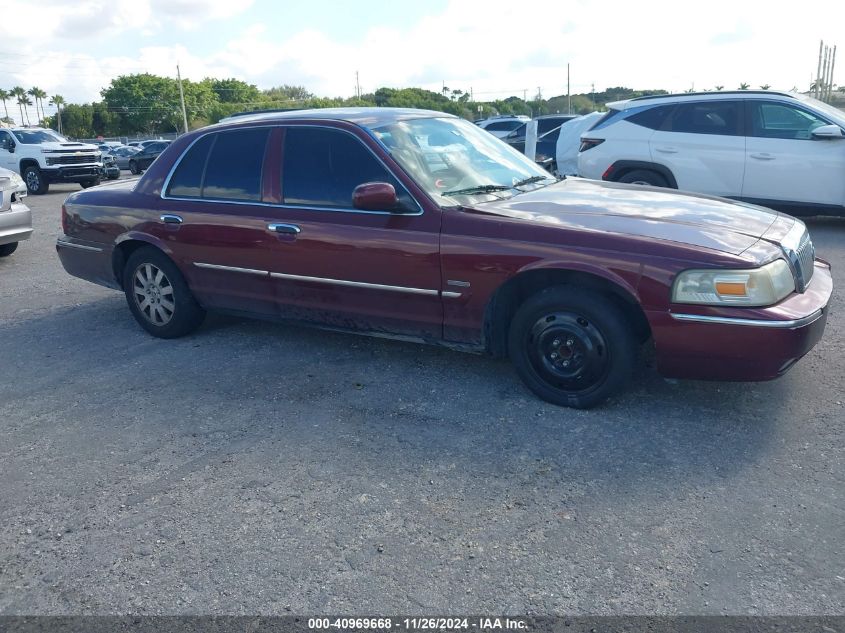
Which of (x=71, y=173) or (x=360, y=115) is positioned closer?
(x=360, y=115)

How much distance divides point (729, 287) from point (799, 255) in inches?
29.7

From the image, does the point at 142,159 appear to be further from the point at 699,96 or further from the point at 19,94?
the point at 19,94

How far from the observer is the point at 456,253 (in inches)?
165

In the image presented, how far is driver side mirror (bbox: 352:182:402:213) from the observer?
4.23m

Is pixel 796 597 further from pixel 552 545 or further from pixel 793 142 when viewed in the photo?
pixel 793 142

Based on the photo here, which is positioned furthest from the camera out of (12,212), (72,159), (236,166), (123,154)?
(123,154)

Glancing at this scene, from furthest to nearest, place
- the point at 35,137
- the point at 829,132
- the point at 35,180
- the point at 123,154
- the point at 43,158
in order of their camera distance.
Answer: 1. the point at 123,154
2. the point at 35,137
3. the point at 35,180
4. the point at 43,158
5. the point at 829,132

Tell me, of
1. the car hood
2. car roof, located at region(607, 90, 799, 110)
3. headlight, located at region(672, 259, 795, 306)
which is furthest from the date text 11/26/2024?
car roof, located at region(607, 90, 799, 110)

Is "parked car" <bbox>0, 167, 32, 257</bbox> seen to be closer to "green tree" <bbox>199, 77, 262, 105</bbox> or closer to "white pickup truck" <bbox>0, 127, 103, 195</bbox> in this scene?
"white pickup truck" <bbox>0, 127, 103, 195</bbox>

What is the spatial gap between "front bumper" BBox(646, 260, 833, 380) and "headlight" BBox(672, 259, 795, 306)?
0.05 meters

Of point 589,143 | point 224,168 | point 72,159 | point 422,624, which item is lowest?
point 422,624

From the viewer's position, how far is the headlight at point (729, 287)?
359cm

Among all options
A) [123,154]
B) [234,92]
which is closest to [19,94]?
[234,92]

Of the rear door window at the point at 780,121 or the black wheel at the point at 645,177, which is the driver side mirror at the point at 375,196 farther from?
the rear door window at the point at 780,121
